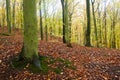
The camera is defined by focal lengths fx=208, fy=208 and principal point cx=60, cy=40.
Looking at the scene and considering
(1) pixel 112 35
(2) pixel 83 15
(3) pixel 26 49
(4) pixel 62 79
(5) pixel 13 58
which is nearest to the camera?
(4) pixel 62 79

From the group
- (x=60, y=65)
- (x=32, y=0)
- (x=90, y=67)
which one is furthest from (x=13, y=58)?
(x=90, y=67)

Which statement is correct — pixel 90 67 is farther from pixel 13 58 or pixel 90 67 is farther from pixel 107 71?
pixel 13 58

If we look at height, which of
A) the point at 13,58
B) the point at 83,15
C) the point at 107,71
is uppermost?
the point at 83,15

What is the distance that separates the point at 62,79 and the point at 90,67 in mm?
2557

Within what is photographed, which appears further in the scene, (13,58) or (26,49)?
(13,58)

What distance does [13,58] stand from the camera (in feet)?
32.6

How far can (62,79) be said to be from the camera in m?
8.41

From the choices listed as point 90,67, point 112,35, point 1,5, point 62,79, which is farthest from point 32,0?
point 1,5

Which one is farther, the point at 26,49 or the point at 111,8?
the point at 111,8

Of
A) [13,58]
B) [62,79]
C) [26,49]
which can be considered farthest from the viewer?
[13,58]

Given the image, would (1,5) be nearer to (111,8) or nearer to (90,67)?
(111,8)

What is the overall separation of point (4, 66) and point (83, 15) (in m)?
43.2

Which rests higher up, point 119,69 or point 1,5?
point 1,5

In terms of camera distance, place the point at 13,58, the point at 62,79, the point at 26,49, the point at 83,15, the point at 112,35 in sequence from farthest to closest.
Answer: the point at 83,15 < the point at 112,35 < the point at 13,58 < the point at 26,49 < the point at 62,79
